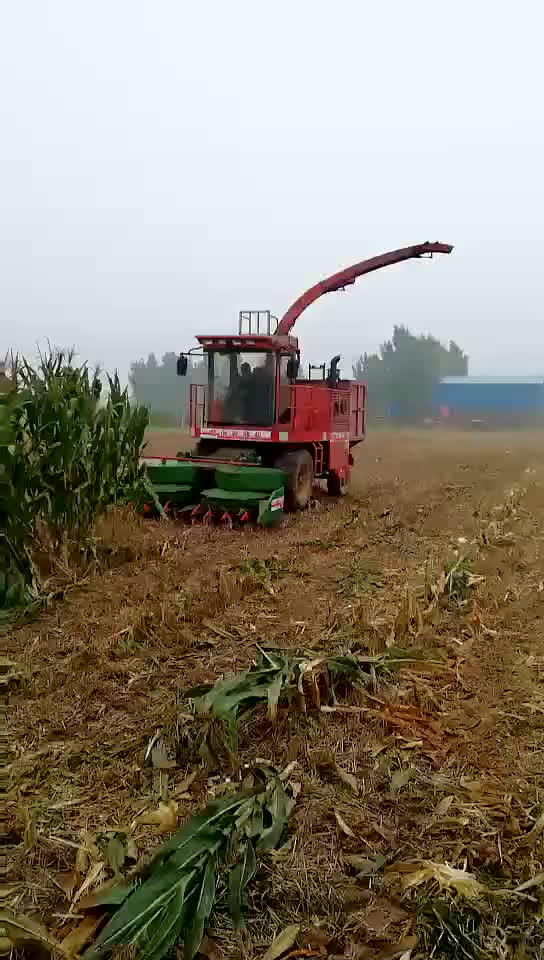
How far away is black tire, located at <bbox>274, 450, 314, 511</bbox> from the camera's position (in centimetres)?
1013

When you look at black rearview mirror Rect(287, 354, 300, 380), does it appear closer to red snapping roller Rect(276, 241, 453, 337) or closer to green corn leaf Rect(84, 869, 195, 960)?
red snapping roller Rect(276, 241, 453, 337)

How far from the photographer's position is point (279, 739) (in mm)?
3541

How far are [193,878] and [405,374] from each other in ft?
157

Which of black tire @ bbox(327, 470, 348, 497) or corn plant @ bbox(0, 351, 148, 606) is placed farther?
black tire @ bbox(327, 470, 348, 497)

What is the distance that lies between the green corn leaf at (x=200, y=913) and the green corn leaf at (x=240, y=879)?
0.22 ft

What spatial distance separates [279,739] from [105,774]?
2.75ft

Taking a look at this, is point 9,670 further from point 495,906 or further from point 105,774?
point 495,906

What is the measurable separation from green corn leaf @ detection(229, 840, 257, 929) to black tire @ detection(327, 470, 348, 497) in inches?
386

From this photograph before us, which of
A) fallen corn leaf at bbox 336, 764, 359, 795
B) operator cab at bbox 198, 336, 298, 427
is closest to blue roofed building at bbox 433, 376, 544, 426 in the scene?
operator cab at bbox 198, 336, 298, 427

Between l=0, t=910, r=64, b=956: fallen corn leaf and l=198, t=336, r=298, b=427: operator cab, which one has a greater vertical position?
l=198, t=336, r=298, b=427: operator cab

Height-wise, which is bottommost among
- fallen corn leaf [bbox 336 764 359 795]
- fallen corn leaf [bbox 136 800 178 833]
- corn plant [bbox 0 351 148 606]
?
fallen corn leaf [bbox 136 800 178 833]

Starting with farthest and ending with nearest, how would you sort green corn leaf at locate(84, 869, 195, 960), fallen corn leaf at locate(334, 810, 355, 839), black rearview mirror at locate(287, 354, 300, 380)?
black rearview mirror at locate(287, 354, 300, 380)
fallen corn leaf at locate(334, 810, 355, 839)
green corn leaf at locate(84, 869, 195, 960)

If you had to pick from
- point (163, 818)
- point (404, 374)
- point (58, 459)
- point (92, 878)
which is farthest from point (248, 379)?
point (404, 374)

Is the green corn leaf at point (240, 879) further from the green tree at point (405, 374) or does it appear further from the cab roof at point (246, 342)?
the green tree at point (405, 374)
